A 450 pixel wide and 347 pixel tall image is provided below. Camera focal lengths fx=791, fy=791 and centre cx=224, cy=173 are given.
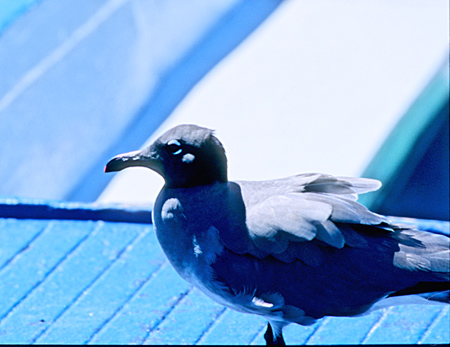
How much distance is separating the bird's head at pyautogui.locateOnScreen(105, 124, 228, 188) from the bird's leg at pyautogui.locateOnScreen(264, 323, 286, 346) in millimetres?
391

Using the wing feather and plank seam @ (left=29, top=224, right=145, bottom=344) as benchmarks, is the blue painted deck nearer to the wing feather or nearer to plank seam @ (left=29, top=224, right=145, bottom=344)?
plank seam @ (left=29, top=224, right=145, bottom=344)

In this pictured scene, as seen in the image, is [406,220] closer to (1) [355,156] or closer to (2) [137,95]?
(1) [355,156]

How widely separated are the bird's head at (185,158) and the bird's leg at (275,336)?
39 cm

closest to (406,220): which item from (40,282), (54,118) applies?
(40,282)

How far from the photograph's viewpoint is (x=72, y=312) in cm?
234

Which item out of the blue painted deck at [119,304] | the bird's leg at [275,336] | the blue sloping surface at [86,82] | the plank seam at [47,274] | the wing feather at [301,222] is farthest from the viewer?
the blue sloping surface at [86,82]

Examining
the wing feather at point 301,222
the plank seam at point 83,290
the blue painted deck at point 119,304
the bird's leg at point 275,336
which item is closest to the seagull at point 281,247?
the wing feather at point 301,222

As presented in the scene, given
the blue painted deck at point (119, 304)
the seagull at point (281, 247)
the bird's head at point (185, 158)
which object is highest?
A: the bird's head at point (185, 158)

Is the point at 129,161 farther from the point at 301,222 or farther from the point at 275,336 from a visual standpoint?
the point at 275,336

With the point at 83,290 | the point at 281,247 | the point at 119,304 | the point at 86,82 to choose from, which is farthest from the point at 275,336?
the point at 86,82

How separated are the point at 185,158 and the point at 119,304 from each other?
2.55 feet

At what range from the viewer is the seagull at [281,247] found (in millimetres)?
1735

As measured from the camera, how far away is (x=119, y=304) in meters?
2.38

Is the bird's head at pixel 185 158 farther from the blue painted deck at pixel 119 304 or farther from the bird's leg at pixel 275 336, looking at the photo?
the blue painted deck at pixel 119 304
